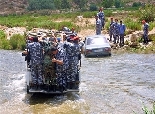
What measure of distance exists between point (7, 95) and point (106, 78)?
4.86 m

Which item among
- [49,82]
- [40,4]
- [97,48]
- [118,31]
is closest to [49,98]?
[49,82]

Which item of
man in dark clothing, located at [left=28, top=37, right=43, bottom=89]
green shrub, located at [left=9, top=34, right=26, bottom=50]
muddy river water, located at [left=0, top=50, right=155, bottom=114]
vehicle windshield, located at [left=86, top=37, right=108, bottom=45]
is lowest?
muddy river water, located at [left=0, top=50, right=155, bottom=114]

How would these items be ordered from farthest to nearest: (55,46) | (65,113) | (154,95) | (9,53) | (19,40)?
(19,40) < (9,53) < (154,95) < (55,46) < (65,113)

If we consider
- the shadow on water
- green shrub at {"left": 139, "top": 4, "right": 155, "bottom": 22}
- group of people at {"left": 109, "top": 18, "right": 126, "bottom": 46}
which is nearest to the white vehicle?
group of people at {"left": 109, "top": 18, "right": 126, "bottom": 46}

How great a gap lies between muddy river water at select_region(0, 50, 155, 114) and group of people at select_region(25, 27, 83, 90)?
0.71 metres

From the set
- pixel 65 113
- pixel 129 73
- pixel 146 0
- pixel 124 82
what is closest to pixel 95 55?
pixel 129 73

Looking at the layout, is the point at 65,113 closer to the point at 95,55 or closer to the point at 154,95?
the point at 154,95

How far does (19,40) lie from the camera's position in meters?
30.1

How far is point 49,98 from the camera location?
47.8ft

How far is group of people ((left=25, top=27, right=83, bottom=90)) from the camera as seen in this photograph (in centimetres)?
1380

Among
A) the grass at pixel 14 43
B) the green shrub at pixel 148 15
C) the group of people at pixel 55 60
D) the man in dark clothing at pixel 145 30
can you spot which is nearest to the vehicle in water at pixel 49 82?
the group of people at pixel 55 60

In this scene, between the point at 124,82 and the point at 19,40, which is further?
the point at 19,40

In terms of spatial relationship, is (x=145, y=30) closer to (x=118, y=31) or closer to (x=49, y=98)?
(x=118, y=31)

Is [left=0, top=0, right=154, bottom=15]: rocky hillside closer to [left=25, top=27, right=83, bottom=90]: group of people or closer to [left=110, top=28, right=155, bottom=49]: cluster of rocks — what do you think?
[left=110, top=28, right=155, bottom=49]: cluster of rocks
